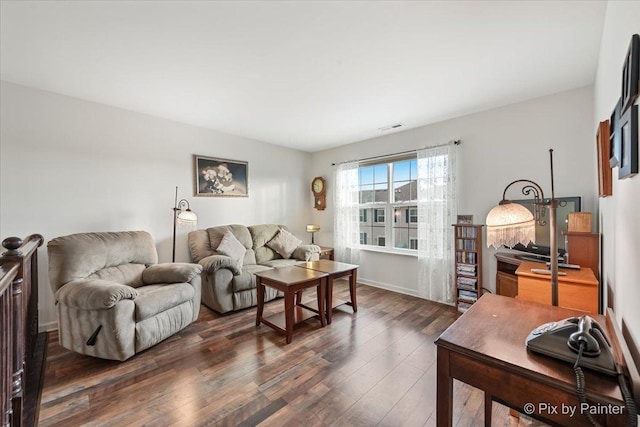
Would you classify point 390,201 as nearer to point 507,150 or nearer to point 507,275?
point 507,150

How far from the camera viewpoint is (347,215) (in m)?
4.70

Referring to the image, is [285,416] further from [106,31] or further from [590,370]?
[106,31]

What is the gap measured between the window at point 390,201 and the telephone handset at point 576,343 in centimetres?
314

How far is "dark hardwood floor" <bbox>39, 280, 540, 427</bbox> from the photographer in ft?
5.28

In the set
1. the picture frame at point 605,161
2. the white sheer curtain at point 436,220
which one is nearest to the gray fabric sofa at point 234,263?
the white sheer curtain at point 436,220

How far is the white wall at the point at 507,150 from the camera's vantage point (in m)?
2.63

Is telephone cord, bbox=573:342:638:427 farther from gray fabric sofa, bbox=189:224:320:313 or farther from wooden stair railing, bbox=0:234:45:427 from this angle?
gray fabric sofa, bbox=189:224:320:313

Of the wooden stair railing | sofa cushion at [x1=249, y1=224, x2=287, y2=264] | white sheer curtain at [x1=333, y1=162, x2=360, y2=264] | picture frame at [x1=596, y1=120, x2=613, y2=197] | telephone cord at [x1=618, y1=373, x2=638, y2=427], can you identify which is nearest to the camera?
telephone cord at [x1=618, y1=373, x2=638, y2=427]

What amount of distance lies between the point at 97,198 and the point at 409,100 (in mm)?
3737

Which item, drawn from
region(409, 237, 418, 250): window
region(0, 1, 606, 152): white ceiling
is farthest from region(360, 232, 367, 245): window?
region(0, 1, 606, 152): white ceiling

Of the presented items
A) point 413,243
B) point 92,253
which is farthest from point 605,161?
point 92,253

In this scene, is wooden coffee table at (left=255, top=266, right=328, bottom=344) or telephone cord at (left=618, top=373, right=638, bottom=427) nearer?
telephone cord at (left=618, top=373, right=638, bottom=427)

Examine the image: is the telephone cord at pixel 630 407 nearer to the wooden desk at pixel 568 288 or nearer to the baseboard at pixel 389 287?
the wooden desk at pixel 568 288

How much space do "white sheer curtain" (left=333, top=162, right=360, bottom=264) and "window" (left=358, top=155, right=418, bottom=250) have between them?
159mm
